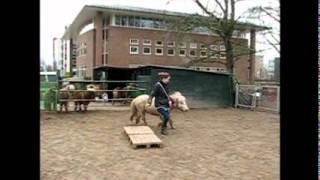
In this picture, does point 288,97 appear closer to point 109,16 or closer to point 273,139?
point 273,139

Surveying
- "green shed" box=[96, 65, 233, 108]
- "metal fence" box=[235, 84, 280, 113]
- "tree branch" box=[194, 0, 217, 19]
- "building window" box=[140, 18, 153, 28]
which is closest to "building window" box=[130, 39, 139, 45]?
"building window" box=[140, 18, 153, 28]

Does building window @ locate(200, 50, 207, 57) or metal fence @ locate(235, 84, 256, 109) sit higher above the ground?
building window @ locate(200, 50, 207, 57)

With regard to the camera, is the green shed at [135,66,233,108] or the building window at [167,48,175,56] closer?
the green shed at [135,66,233,108]

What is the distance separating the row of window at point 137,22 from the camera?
28047 mm

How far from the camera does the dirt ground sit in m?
5.16

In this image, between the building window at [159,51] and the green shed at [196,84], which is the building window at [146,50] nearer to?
the building window at [159,51]

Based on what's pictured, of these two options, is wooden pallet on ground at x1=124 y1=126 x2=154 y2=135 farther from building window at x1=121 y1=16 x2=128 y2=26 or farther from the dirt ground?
building window at x1=121 y1=16 x2=128 y2=26

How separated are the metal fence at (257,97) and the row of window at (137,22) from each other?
44.8 ft

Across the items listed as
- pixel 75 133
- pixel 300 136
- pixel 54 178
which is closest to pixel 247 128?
pixel 75 133

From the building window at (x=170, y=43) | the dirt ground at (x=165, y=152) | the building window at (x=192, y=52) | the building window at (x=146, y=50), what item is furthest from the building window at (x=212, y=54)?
the building window at (x=146, y=50)

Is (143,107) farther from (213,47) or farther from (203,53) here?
(203,53)

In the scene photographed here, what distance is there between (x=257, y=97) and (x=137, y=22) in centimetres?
1579

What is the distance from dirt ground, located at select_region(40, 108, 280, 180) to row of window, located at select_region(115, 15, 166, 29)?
17717 mm

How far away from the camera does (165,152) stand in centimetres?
664
